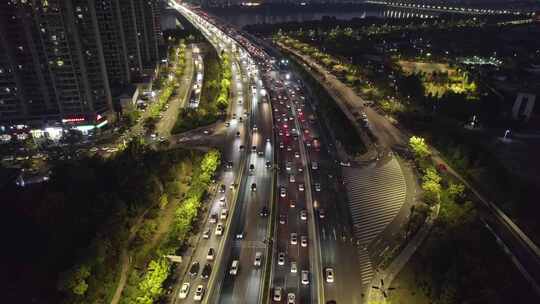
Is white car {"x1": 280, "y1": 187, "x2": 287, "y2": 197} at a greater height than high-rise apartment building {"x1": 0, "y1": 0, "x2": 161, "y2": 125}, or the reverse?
high-rise apartment building {"x1": 0, "y1": 0, "x2": 161, "y2": 125}

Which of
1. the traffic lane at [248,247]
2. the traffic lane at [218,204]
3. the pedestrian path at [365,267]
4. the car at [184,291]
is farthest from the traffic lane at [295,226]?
the car at [184,291]

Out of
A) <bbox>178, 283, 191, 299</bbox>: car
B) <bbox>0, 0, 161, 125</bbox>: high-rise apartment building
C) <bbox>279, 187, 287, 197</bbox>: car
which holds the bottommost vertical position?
<bbox>178, 283, 191, 299</bbox>: car

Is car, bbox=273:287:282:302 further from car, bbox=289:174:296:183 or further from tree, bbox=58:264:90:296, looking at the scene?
car, bbox=289:174:296:183

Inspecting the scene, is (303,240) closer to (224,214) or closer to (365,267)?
(365,267)

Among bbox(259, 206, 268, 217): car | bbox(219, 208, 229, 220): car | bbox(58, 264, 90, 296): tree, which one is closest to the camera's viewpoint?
bbox(58, 264, 90, 296): tree

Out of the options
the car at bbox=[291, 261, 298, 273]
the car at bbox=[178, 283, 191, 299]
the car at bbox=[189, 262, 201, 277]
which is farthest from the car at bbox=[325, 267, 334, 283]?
the car at bbox=[178, 283, 191, 299]

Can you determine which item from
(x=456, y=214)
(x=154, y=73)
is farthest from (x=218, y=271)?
(x=154, y=73)
